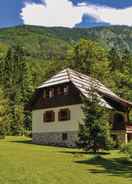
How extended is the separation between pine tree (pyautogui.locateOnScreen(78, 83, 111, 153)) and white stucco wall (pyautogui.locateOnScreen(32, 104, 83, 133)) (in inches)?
342

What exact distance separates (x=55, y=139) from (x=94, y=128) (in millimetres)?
15581

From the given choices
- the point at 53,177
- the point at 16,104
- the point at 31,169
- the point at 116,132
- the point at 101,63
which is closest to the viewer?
the point at 53,177

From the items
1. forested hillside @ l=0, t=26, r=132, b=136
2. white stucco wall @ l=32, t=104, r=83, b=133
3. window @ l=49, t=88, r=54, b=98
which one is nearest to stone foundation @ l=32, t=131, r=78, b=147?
white stucco wall @ l=32, t=104, r=83, b=133

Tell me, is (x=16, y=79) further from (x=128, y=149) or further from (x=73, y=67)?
(x=128, y=149)

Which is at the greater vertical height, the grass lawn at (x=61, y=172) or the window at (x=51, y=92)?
the window at (x=51, y=92)

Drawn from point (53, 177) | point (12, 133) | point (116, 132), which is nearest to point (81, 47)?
point (12, 133)

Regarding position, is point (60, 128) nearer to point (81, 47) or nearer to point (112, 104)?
point (112, 104)

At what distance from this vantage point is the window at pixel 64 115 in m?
49.3

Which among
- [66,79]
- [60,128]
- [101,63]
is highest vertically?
[101,63]

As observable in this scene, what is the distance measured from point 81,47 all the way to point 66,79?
22.3 metres

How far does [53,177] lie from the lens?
20.2 metres

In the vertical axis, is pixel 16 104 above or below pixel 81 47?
below

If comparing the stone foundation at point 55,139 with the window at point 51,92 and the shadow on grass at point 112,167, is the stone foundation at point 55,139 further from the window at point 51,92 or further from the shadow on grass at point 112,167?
the shadow on grass at point 112,167

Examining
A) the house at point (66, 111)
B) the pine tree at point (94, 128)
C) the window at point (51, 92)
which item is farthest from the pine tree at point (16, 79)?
the pine tree at point (94, 128)
